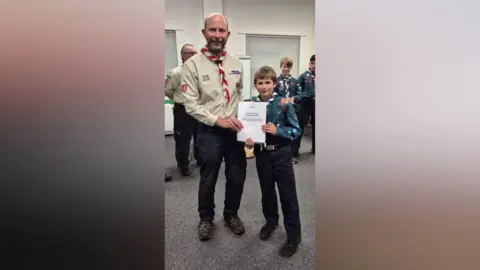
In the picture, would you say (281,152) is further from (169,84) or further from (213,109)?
(169,84)

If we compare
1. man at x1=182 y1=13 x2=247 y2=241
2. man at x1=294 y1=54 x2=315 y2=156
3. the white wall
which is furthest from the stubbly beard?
the white wall

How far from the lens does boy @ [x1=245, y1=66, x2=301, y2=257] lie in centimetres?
113

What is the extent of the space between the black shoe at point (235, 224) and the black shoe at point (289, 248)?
0.23m

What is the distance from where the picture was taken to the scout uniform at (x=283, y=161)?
113cm

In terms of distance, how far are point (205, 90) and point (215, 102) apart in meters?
0.06

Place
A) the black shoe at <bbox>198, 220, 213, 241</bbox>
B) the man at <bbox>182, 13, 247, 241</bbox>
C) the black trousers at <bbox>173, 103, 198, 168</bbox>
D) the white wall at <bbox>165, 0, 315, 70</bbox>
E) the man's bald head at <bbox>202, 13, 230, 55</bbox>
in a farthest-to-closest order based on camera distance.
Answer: the white wall at <bbox>165, 0, 315, 70</bbox> < the black trousers at <bbox>173, 103, 198, 168</bbox> < the black shoe at <bbox>198, 220, 213, 241</bbox> < the man at <bbox>182, 13, 247, 241</bbox> < the man's bald head at <bbox>202, 13, 230, 55</bbox>

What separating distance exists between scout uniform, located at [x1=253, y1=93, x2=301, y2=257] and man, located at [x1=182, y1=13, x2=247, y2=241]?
11 cm

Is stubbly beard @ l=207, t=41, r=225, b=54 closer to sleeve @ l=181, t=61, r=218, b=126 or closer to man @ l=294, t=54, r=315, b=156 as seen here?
sleeve @ l=181, t=61, r=218, b=126
